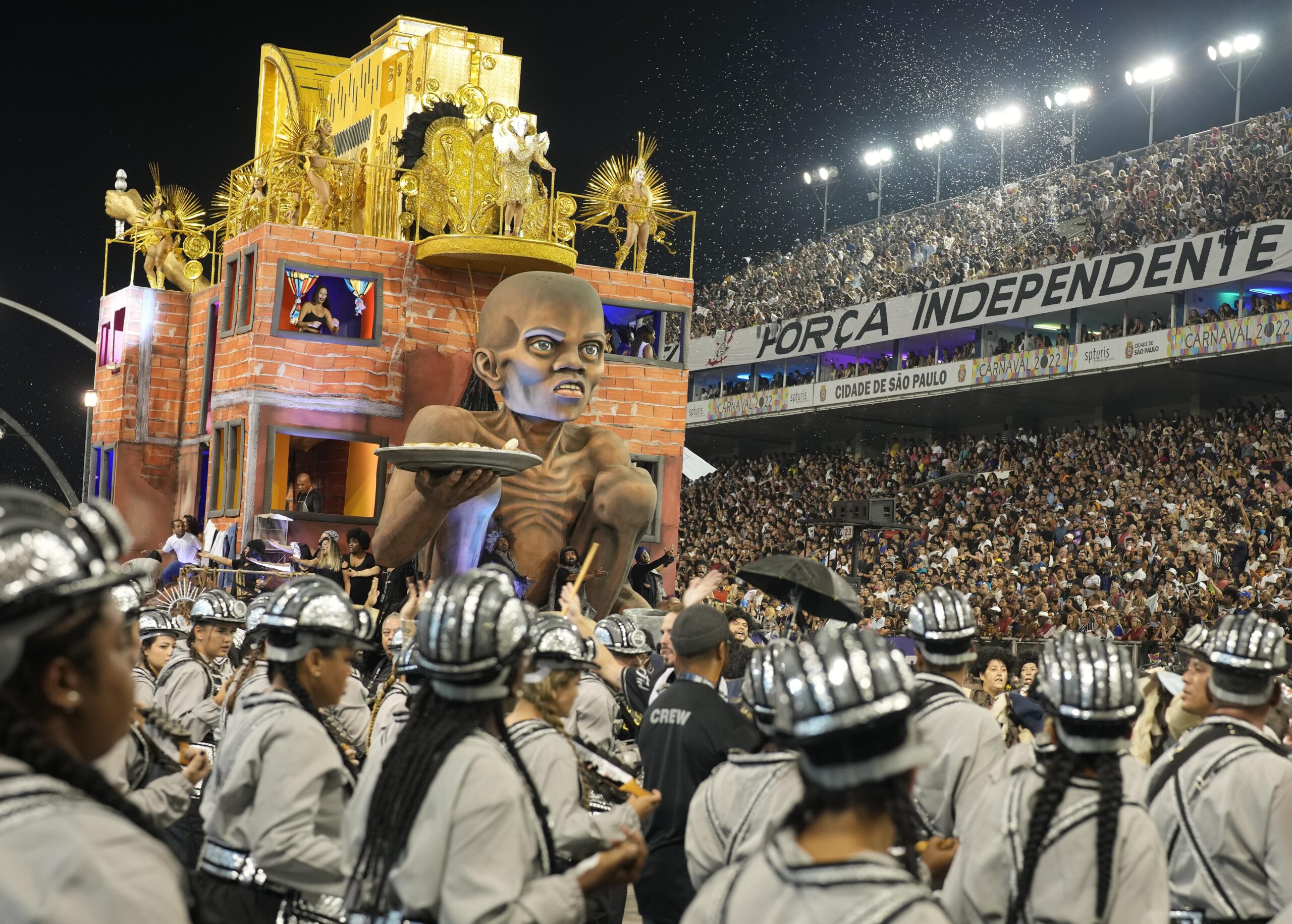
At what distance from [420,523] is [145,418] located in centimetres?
1239

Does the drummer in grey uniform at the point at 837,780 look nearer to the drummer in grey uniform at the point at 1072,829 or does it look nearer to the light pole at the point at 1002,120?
the drummer in grey uniform at the point at 1072,829

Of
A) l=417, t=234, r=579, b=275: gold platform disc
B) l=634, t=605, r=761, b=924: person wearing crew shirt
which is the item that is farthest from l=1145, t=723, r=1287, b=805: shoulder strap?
l=417, t=234, r=579, b=275: gold platform disc

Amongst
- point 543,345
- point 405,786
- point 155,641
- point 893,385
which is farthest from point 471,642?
point 893,385

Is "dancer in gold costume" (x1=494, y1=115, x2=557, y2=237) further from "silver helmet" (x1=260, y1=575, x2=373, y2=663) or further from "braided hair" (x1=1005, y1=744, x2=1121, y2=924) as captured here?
"braided hair" (x1=1005, y1=744, x2=1121, y2=924)

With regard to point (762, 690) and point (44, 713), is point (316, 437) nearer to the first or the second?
point (762, 690)

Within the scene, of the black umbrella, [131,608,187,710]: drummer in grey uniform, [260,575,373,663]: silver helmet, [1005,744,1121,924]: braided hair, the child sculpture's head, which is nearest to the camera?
[1005,744,1121,924]: braided hair

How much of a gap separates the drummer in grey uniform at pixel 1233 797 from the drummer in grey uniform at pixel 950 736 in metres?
0.60

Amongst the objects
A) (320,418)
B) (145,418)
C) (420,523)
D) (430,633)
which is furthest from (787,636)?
(145,418)

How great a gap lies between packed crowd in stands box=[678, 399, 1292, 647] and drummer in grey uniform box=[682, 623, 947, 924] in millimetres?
15798

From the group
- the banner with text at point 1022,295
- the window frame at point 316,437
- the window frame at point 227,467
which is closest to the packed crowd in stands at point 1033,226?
the banner with text at point 1022,295

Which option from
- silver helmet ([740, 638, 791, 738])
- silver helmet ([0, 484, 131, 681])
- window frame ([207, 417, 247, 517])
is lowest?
silver helmet ([740, 638, 791, 738])

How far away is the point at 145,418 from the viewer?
24406 mm

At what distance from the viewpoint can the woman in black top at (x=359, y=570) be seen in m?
15.4

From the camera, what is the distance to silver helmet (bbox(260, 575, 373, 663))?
4730 millimetres
